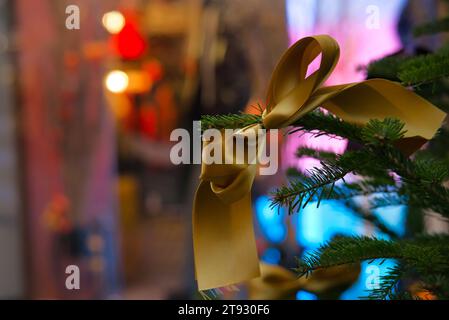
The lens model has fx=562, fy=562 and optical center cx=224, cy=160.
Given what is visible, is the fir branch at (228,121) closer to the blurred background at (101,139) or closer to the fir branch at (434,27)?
the fir branch at (434,27)

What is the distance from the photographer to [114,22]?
163cm

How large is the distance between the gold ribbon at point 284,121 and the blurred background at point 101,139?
117cm

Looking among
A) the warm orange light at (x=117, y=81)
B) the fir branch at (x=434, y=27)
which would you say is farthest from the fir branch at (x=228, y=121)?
the warm orange light at (x=117, y=81)

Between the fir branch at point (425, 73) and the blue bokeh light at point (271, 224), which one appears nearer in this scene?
the fir branch at point (425, 73)

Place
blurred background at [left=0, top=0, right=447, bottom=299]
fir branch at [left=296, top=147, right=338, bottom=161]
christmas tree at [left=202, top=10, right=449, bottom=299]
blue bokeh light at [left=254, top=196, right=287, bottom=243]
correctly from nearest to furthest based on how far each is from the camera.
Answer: christmas tree at [left=202, top=10, right=449, bottom=299] → fir branch at [left=296, top=147, right=338, bottom=161] → blue bokeh light at [left=254, top=196, right=287, bottom=243] → blurred background at [left=0, top=0, right=447, bottom=299]

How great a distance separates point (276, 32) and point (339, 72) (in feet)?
0.76

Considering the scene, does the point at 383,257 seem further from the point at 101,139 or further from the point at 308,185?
the point at 101,139

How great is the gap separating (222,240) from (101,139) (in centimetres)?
131

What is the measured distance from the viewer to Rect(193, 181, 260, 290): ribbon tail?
1.20 feet

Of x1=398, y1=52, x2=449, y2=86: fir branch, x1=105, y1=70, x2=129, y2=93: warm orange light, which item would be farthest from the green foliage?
x1=105, y1=70, x2=129, y2=93: warm orange light

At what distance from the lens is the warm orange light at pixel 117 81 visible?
163 cm

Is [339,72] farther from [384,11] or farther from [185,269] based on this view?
[185,269]

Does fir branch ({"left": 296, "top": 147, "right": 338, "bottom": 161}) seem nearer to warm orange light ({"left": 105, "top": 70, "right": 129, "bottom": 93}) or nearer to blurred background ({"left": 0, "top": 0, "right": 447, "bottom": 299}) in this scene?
blurred background ({"left": 0, "top": 0, "right": 447, "bottom": 299})
